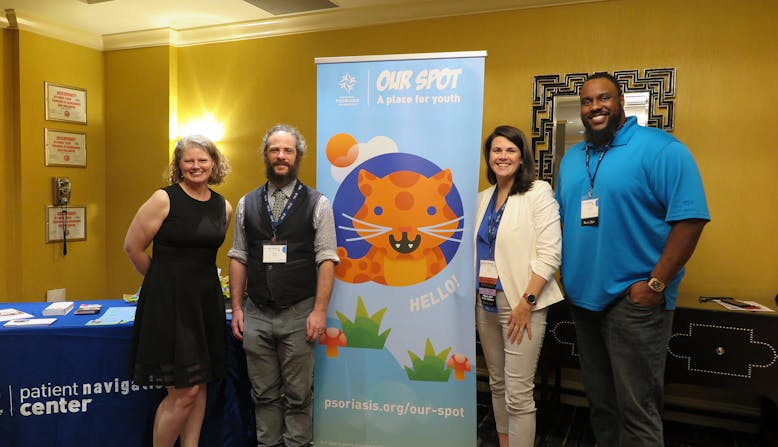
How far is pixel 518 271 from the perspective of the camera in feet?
7.18

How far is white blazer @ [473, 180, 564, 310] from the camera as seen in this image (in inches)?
85.4

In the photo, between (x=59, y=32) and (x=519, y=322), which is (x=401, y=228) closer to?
(x=519, y=322)

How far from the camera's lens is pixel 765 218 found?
3.11 m

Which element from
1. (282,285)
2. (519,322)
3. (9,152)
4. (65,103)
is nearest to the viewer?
(519,322)

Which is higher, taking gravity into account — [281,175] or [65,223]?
[281,175]

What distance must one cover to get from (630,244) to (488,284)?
0.56m

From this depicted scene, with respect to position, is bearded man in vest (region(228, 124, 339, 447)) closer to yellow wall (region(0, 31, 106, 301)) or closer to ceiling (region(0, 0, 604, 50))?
ceiling (region(0, 0, 604, 50))

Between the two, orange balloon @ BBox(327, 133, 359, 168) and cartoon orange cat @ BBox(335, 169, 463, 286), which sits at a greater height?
orange balloon @ BBox(327, 133, 359, 168)

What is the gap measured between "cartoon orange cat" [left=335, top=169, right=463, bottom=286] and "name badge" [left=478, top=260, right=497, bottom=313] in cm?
19

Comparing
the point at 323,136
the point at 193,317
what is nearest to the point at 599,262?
the point at 323,136

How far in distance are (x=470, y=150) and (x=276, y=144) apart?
0.82 metres

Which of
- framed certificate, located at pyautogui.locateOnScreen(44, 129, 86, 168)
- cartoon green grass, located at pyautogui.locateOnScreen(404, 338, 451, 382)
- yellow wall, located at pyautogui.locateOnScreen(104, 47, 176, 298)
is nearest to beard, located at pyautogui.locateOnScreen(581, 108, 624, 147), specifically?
cartoon green grass, located at pyautogui.locateOnScreen(404, 338, 451, 382)

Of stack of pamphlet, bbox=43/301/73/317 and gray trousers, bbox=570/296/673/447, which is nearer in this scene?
gray trousers, bbox=570/296/673/447

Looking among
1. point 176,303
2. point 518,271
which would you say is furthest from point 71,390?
point 518,271
